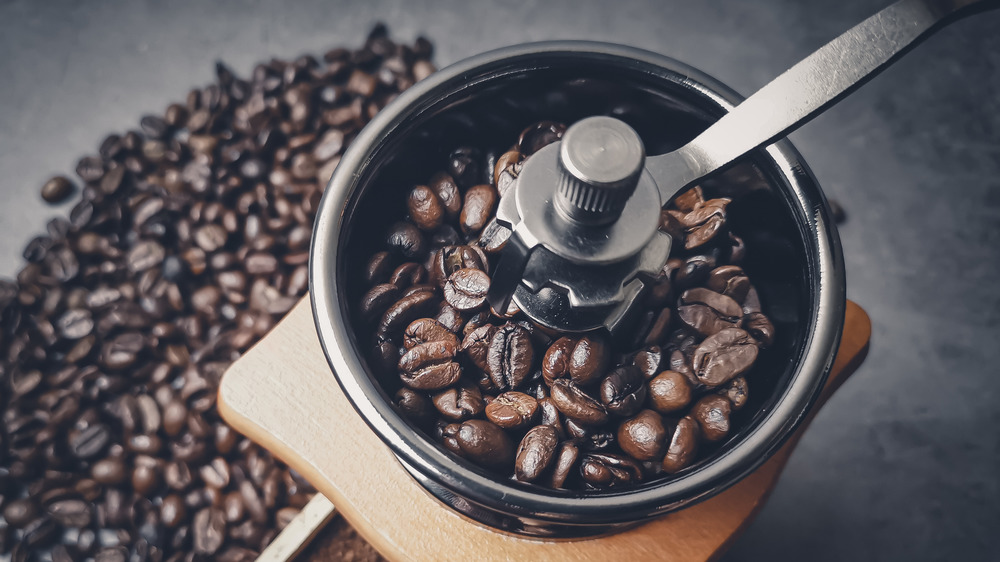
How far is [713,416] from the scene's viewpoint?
2.52 feet

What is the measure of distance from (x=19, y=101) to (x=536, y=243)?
192 centimetres

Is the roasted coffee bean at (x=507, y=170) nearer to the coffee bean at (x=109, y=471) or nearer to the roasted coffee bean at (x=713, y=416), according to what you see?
the roasted coffee bean at (x=713, y=416)

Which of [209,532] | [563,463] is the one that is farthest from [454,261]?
[209,532]

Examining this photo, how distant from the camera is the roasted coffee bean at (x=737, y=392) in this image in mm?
783

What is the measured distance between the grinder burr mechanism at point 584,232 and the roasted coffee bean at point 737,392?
0.46ft

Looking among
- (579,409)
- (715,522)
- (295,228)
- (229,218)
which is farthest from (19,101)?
(715,522)

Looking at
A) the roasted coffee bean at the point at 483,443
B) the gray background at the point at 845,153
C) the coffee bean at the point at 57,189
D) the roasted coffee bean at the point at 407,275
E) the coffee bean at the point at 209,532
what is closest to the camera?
the roasted coffee bean at the point at 483,443

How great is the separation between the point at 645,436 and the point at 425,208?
1.29 feet

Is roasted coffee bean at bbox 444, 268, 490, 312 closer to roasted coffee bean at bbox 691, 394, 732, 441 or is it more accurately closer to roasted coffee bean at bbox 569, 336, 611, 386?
roasted coffee bean at bbox 569, 336, 611, 386

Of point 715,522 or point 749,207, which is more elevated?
point 749,207

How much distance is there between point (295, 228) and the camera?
5.25 ft

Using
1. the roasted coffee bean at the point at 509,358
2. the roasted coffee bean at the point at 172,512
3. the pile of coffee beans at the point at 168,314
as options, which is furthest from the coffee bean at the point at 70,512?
the roasted coffee bean at the point at 509,358

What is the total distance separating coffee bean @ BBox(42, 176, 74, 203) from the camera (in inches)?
68.6

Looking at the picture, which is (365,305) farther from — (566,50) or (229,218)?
(229,218)
